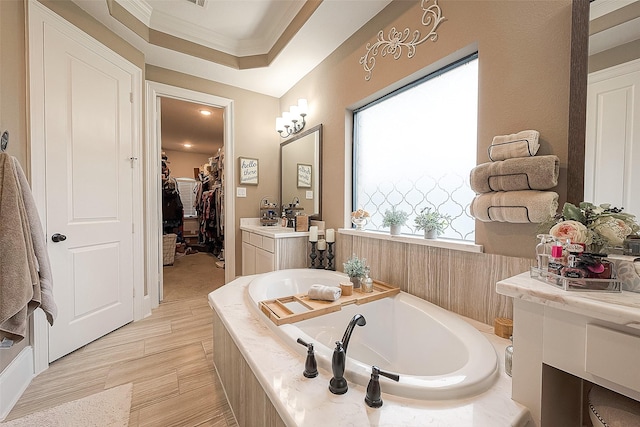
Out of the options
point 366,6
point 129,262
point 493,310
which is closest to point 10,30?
point 129,262

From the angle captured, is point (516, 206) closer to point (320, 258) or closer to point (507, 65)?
point (507, 65)

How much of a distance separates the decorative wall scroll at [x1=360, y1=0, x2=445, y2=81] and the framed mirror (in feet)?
2.50

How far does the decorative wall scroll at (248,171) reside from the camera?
3172mm

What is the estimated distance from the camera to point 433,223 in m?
1.56

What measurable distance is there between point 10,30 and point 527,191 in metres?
2.97

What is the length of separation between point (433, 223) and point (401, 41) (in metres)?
1.25

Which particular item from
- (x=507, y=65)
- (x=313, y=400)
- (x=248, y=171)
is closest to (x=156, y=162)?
(x=248, y=171)

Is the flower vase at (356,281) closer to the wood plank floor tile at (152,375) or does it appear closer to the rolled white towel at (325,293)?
the rolled white towel at (325,293)

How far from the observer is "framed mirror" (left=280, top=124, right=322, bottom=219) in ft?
8.57

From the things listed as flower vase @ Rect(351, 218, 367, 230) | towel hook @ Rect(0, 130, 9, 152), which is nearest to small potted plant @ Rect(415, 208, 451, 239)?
flower vase @ Rect(351, 218, 367, 230)

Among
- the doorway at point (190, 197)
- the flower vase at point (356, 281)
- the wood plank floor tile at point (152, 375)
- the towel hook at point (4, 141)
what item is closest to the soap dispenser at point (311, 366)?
the wood plank floor tile at point (152, 375)

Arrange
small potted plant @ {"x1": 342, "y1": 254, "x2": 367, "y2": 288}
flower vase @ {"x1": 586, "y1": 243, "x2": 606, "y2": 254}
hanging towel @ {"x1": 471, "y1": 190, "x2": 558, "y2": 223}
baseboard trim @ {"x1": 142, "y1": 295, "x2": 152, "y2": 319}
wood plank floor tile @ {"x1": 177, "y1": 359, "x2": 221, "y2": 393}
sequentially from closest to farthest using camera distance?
flower vase @ {"x1": 586, "y1": 243, "x2": 606, "y2": 254}, hanging towel @ {"x1": 471, "y1": 190, "x2": 558, "y2": 223}, wood plank floor tile @ {"x1": 177, "y1": 359, "x2": 221, "y2": 393}, small potted plant @ {"x1": 342, "y1": 254, "x2": 367, "y2": 288}, baseboard trim @ {"x1": 142, "y1": 295, "x2": 152, "y2": 319}

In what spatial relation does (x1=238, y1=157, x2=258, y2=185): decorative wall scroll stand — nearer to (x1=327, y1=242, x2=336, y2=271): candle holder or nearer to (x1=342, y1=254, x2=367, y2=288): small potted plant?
(x1=327, y1=242, x2=336, y2=271): candle holder

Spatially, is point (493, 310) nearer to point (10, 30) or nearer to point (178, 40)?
point (10, 30)
